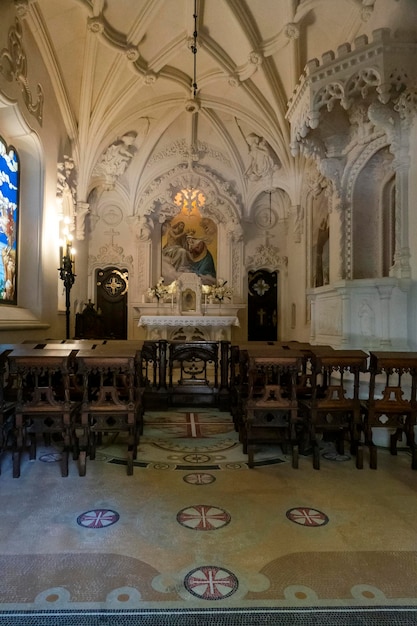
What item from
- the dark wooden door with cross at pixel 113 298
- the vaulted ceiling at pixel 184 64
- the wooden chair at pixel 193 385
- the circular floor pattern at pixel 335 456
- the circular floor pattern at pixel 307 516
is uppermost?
the vaulted ceiling at pixel 184 64

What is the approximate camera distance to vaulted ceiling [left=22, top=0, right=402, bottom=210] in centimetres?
809

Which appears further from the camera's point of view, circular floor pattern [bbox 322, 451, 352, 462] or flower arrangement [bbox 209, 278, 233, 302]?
flower arrangement [bbox 209, 278, 233, 302]

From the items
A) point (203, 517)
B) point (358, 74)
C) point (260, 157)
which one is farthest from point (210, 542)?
point (260, 157)

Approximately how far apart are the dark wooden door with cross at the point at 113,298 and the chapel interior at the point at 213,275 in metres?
0.07

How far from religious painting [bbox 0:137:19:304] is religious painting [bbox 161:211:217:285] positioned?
23.1 ft

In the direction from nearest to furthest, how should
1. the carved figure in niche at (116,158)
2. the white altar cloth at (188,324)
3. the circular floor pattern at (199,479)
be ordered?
the circular floor pattern at (199,479) → the white altar cloth at (188,324) → the carved figure in niche at (116,158)

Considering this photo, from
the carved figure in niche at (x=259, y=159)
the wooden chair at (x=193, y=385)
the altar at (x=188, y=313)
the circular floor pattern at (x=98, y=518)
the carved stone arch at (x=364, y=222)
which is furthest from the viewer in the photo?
the carved figure in niche at (x=259, y=159)

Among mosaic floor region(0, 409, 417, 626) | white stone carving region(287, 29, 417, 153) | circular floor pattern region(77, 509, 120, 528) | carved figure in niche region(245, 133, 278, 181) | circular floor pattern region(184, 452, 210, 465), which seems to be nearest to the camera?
mosaic floor region(0, 409, 417, 626)

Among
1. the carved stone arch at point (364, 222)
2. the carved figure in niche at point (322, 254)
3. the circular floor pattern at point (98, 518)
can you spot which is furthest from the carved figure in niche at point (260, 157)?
the circular floor pattern at point (98, 518)

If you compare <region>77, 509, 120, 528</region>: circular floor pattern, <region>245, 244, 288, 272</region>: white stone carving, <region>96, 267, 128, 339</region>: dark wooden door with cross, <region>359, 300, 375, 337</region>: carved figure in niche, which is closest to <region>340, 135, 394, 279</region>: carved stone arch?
<region>359, 300, 375, 337</region>: carved figure in niche

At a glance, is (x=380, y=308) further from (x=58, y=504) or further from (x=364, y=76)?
(x=58, y=504)

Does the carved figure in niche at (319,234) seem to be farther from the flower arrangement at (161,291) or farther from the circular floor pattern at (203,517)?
the circular floor pattern at (203,517)

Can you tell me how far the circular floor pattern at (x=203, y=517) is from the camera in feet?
9.80

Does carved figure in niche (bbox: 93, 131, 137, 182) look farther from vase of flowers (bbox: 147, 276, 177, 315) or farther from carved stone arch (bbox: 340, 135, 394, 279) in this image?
carved stone arch (bbox: 340, 135, 394, 279)
